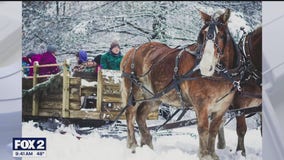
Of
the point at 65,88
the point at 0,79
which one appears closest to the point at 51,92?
the point at 65,88

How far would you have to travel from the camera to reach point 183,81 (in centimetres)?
330

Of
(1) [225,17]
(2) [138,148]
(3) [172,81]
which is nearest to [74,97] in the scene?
(2) [138,148]

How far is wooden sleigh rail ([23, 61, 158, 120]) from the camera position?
340 centimetres

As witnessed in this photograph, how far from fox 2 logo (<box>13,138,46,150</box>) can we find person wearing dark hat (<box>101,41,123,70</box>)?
2.37 ft

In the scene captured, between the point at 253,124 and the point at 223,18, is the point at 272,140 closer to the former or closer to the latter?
the point at 253,124

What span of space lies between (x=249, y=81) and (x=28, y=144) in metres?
1.67

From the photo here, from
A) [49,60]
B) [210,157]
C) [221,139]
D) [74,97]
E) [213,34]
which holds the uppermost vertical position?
[213,34]

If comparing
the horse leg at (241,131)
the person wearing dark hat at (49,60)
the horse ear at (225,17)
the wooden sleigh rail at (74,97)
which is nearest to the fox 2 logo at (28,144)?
the wooden sleigh rail at (74,97)

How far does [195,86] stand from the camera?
326cm

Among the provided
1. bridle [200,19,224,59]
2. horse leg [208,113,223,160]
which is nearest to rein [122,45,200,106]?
bridle [200,19,224,59]

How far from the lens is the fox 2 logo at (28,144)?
3338mm

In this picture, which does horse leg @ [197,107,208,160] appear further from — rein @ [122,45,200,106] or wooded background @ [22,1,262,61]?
wooded background @ [22,1,262,61]

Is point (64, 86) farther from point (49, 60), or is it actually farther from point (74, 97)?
point (49, 60)

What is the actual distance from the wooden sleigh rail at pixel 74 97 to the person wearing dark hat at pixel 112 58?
0.04 meters
